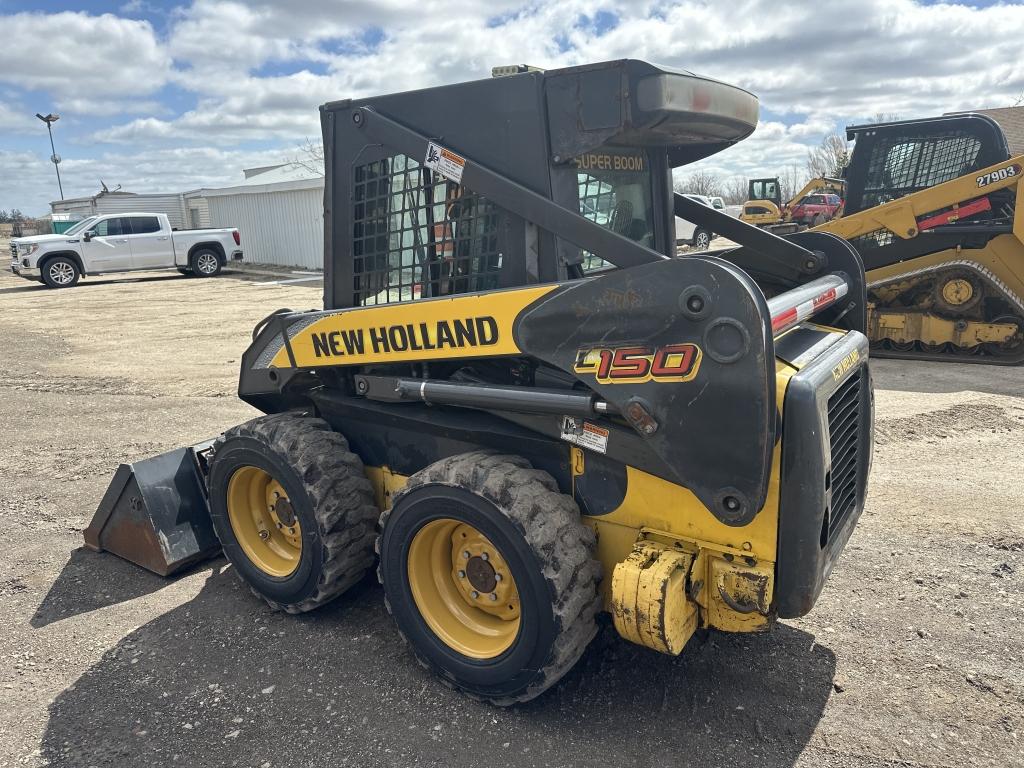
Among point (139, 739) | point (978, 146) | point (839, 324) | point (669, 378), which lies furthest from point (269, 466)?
point (978, 146)

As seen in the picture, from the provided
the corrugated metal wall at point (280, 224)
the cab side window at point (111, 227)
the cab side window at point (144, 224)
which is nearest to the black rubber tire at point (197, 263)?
the cab side window at point (144, 224)

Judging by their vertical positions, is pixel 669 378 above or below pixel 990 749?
above

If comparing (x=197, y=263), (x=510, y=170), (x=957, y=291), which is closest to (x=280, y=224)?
(x=197, y=263)

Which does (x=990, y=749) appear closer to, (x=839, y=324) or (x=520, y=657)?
(x=520, y=657)

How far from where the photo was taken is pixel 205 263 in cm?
2180

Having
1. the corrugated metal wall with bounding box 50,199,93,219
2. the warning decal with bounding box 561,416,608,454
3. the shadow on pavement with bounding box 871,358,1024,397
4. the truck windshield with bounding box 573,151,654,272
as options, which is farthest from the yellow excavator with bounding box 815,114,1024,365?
the corrugated metal wall with bounding box 50,199,93,219

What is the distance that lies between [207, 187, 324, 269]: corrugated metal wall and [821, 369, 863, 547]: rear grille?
21.7 m

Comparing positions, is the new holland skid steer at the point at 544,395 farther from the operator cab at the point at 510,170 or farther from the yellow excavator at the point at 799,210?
the yellow excavator at the point at 799,210

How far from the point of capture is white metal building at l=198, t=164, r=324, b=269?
24297 mm

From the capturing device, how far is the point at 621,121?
9.46 feet

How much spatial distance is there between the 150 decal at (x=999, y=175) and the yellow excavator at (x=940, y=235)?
10 millimetres

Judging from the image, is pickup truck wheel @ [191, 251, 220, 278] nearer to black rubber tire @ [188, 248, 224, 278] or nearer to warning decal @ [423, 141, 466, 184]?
black rubber tire @ [188, 248, 224, 278]

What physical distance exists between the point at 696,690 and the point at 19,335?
12917mm

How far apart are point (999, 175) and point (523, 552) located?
26.8 ft
